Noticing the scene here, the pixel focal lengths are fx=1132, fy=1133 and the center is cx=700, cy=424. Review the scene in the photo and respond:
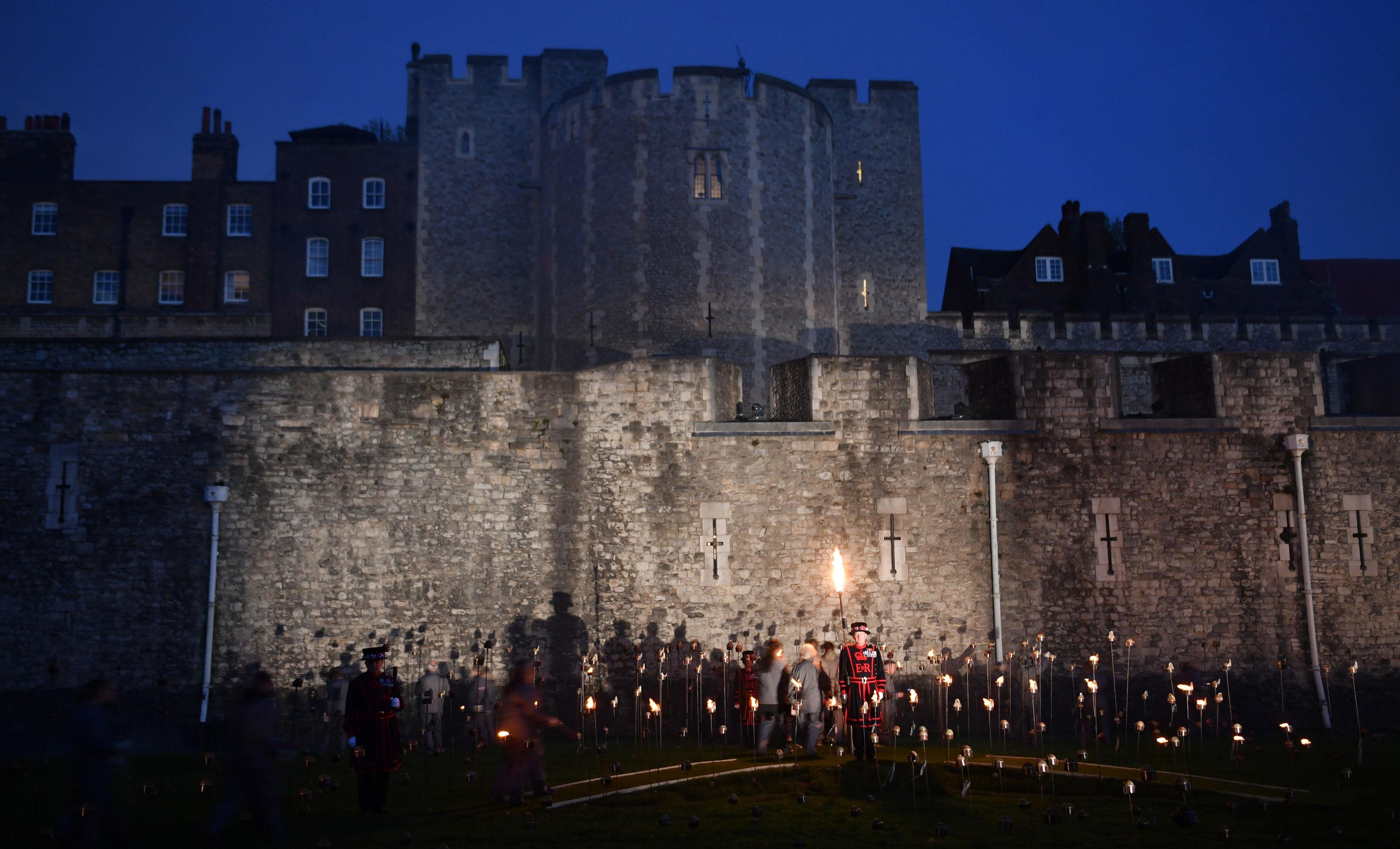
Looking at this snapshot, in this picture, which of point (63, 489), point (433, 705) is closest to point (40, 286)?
point (63, 489)

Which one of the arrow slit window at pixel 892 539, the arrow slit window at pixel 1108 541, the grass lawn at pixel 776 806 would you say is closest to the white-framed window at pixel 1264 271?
the arrow slit window at pixel 1108 541

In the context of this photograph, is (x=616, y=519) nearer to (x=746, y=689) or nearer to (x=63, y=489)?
(x=746, y=689)

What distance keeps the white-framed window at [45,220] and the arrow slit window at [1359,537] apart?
33.0 m

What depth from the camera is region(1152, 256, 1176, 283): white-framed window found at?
3588 cm

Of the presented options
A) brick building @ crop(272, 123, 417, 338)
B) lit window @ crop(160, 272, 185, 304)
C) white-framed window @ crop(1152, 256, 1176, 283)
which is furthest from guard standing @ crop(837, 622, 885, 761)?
white-framed window @ crop(1152, 256, 1176, 283)

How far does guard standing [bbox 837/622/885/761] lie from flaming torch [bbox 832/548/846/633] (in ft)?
9.45

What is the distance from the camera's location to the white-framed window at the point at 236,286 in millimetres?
32750

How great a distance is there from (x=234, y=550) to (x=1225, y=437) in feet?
47.6

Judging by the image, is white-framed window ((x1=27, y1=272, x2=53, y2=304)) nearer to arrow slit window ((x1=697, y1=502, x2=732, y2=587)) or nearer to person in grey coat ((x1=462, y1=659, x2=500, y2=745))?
person in grey coat ((x1=462, y1=659, x2=500, y2=745))

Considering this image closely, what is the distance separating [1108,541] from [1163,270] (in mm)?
22414

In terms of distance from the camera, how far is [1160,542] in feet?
54.2

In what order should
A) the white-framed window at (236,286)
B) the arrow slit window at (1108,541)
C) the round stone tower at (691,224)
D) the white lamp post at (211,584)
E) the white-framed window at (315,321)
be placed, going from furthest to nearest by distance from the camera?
the white-framed window at (236,286) < the white-framed window at (315,321) < the round stone tower at (691,224) < the arrow slit window at (1108,541) < the white lamp post at (211,584)

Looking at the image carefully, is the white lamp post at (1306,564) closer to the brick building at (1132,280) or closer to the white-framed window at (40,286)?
the brick building at (1132,280)

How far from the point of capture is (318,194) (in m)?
33.0
